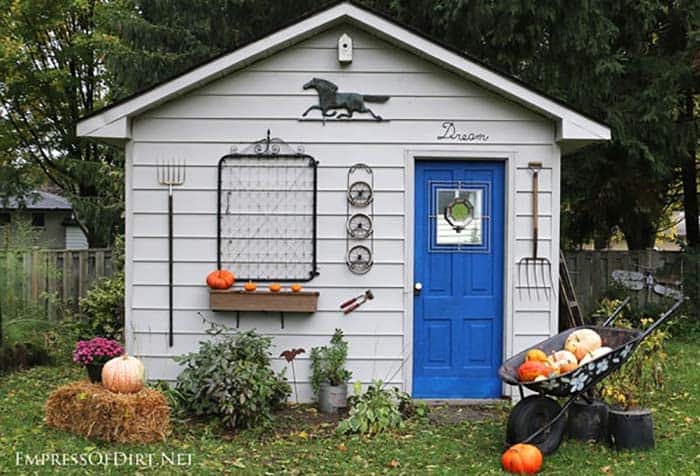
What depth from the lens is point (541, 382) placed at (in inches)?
178

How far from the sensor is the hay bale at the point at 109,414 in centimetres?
494

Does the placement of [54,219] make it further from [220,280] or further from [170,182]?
[220,280]

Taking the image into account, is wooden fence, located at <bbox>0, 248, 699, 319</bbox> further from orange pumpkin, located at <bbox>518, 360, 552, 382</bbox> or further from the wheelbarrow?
orange pumpkin, located at <bbox>518, 360, 552, 382</bbox>

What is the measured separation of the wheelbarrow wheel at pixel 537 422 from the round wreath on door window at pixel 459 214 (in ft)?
6.62

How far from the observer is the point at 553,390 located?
462 centimetres

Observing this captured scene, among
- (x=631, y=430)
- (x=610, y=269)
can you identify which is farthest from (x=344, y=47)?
(x=610, y=269)

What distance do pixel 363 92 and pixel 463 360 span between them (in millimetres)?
2731

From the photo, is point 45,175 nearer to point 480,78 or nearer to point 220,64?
point 220,64

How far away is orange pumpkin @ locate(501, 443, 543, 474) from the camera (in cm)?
451

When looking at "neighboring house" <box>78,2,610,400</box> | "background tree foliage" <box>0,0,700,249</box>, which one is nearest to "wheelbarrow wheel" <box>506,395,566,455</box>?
"neighboring house" <box>78,2,610,400</box>

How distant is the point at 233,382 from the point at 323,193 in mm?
1955

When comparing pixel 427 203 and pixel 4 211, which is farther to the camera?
pixel 4 211

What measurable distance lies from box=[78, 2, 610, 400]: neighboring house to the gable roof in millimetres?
181

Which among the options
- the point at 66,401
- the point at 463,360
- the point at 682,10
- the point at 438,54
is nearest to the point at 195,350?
the point at 66,401
